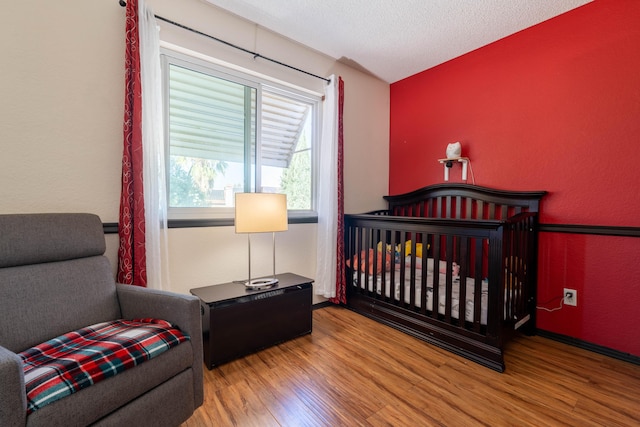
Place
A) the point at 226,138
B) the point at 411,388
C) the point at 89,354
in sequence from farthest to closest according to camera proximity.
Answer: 1. the point at 226,138
2. the point at 411,388
3. the point at 89,354

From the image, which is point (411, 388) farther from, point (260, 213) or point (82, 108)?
point (82, 108)

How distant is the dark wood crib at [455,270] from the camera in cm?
177

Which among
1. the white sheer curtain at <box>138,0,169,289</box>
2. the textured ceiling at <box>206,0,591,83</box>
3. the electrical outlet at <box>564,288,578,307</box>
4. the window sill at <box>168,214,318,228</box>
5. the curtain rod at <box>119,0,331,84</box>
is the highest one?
the textured ceiling at <box>206,0,591,83</box>

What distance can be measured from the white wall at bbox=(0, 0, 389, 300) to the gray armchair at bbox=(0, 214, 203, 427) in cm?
28

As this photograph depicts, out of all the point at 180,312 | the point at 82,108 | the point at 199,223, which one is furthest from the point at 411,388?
the point at 82,108

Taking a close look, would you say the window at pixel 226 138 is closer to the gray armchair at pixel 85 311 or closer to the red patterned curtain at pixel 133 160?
the red patterned curtain at pixel 133 160

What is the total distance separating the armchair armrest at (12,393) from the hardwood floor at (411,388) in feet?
2.26

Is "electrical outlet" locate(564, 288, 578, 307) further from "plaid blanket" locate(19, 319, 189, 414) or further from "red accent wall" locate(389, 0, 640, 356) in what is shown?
"plaid blanket" locate(19, 319, 189, 414)

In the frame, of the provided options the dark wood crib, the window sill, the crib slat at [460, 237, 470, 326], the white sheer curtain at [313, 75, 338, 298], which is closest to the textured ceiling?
the white sheer curtain at [313, 75, 338, 298]

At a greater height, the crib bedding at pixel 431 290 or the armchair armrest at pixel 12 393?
the armchair armrest at pixel 12 393

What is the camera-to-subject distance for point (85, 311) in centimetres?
133

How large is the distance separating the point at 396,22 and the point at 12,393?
281 centimetres

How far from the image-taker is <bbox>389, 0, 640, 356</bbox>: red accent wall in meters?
1.88

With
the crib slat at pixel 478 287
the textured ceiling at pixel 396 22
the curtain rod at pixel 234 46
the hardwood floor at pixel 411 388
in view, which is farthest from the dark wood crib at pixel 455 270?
the curtain rod at pixel 234 46
